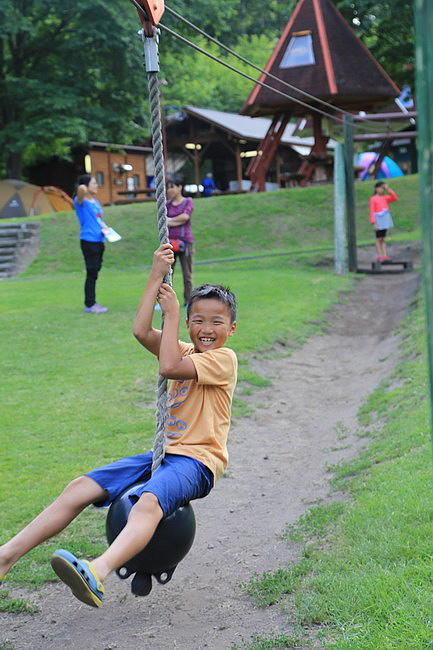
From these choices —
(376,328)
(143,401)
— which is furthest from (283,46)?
(143,401)

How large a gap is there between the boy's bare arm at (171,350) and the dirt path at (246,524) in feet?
3.95

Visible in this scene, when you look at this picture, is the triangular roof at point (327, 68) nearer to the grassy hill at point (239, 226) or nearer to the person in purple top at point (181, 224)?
the grassy hill at point (239, 226)

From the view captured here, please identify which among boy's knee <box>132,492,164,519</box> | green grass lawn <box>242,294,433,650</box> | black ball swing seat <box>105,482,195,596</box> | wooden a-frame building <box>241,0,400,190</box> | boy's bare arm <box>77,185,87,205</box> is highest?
wooden a-frame building <box>241,0,400,190</box>

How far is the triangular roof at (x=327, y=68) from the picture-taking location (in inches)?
1005

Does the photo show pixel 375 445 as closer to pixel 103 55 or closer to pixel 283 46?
pixel 283 46

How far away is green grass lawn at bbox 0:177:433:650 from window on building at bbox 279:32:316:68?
34.0 ft

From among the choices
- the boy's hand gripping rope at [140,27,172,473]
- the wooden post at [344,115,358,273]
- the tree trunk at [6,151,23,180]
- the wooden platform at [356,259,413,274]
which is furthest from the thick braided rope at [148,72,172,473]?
the tree trunk at [6,151,23,180]

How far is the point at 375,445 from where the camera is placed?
6340 mm

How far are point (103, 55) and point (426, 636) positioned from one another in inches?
1388

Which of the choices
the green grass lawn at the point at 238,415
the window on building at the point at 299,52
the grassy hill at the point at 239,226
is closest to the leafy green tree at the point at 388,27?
the window on building at the point at 299,52

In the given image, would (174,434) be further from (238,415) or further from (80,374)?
(80,374)

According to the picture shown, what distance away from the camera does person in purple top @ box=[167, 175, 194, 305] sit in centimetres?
A: 1244

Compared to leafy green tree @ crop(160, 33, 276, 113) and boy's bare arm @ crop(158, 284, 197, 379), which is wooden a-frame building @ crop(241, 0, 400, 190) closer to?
boy's bare arm @ crop(158, 284, 197, 379)

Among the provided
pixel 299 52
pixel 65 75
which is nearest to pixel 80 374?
pixel 299 52
